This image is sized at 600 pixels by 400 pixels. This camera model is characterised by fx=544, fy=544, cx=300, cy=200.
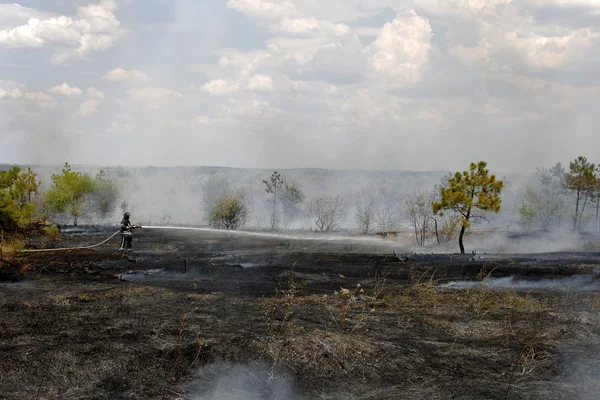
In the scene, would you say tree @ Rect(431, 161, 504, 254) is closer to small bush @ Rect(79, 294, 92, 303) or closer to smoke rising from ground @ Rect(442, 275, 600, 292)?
smoke rising from ground @ Rect(442, 275, 600, 292)

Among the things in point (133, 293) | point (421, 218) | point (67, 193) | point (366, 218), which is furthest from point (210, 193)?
point (133, 293)

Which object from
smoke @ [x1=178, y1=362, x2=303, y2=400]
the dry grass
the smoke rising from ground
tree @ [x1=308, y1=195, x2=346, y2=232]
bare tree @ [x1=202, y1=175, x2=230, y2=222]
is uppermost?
bare tree @ [x1=202, y1=175, x2=230, y2=222]

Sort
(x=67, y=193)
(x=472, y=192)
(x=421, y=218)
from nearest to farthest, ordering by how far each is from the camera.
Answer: (x=472, y=192), (x=67, y=193), (x=421, y=218)

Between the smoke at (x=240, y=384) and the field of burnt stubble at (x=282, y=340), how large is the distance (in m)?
0.03

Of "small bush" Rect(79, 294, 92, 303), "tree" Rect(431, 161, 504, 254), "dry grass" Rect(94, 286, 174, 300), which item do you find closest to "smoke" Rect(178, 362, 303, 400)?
"small bush" Rect(79, 294, 92, 303)

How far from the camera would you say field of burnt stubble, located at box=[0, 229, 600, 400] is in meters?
8.70

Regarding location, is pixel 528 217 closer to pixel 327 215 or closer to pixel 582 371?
pixel 327 215

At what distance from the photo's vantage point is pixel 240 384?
8.80m

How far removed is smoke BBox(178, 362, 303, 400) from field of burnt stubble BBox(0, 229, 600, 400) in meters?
0.03

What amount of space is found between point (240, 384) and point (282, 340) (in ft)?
5.51

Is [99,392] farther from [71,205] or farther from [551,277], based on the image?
[71,205]

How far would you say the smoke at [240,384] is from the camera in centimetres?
843

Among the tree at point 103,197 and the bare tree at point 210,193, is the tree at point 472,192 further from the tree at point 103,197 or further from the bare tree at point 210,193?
the bare tree at point 210,193

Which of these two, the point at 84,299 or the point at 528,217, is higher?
the point at 528,217
